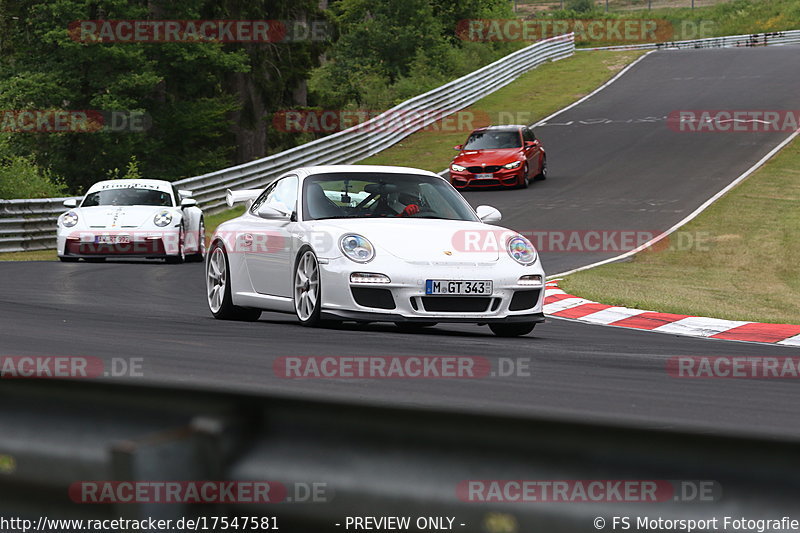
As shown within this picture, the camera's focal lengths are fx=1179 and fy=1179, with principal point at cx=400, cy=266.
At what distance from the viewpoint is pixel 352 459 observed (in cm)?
258

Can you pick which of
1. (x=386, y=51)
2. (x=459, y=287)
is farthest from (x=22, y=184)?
(x=386, y=51)

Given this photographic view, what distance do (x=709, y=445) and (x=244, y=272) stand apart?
8122 millimetres

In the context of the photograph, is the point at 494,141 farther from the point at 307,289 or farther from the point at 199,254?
the point at 307,289

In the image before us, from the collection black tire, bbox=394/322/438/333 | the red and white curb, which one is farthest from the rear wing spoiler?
the red and white curb

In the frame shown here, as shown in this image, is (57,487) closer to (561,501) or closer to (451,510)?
(451,510)

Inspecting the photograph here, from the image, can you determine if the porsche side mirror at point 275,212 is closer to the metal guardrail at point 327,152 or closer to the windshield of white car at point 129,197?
the windshield of white car at point 129,197

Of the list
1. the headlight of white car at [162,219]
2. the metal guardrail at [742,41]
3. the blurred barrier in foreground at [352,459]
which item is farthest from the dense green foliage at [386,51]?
the blurred barrier in foreground at [352,459]

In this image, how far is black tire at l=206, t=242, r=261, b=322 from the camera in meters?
10.3

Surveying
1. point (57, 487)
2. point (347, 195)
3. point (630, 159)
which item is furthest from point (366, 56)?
point (57, 487)

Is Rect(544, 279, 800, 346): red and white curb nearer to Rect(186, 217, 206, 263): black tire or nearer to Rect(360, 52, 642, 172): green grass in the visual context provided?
Rect(186, 217, 206, 263): black tire

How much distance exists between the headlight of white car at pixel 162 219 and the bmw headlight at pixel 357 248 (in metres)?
10.6

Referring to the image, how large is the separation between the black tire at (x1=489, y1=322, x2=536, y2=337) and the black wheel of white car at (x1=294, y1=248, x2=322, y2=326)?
147 centimetres

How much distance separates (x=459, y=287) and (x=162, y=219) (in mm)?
11058

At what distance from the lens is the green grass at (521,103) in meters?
34.2
